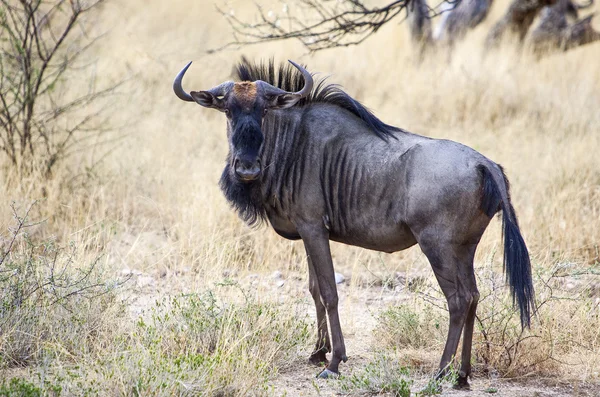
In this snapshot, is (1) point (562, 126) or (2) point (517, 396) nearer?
(2) point (517, 396)

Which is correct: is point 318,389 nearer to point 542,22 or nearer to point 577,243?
point 577,243

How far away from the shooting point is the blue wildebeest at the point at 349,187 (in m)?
4.19

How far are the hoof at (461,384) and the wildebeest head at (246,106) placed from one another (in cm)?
167

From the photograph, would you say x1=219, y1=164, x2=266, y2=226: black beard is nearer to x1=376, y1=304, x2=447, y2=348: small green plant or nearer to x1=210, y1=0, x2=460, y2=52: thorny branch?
x1=376, y1=304, x2=447, y2=348: small green plant

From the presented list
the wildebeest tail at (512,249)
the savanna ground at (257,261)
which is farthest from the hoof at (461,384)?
the wildebeest tail at (512,249)

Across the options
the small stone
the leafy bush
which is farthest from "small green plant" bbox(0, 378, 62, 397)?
the small stone

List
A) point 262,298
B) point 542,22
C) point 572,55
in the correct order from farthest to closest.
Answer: point 572,55, point 542,22, point 262,298

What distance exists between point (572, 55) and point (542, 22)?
211 cm

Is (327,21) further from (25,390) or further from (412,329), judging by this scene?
(25,390)

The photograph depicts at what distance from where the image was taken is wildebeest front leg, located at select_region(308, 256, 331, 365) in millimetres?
4848

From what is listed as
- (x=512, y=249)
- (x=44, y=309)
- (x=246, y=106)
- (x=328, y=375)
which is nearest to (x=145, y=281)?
(x=44, y=309)

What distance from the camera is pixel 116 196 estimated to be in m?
7.54

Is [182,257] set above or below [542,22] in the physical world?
below

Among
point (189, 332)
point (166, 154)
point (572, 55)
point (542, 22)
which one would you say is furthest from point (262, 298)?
point (572, 55)
